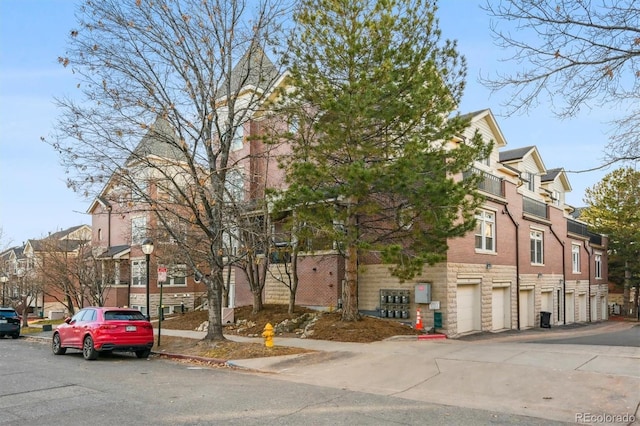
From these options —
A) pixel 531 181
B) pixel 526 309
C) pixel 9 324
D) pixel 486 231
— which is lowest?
pixel 9 324

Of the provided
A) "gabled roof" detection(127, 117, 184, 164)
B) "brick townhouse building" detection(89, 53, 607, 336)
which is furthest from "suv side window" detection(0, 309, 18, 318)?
"gabled roof" detection(127, 117, 184, 164)

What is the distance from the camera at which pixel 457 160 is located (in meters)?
17.1

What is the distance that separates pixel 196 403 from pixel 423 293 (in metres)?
12.4

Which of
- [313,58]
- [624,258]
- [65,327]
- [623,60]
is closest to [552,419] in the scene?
[623,60]

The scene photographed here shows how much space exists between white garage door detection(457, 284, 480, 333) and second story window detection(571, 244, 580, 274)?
17.0 metres

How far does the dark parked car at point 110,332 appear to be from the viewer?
15578 mm

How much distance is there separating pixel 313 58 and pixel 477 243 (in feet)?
36.0

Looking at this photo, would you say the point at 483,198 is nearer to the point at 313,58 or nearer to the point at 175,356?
the point at 313,58

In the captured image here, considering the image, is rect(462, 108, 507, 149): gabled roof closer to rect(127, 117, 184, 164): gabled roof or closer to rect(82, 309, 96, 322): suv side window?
rect(127, 117, 184, 164): gabled roof

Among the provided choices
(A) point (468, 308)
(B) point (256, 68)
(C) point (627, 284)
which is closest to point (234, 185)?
(B) point (256, 68)

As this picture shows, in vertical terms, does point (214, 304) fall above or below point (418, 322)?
above

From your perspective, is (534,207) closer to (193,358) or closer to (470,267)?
(470,267)

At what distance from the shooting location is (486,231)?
23.5 metres

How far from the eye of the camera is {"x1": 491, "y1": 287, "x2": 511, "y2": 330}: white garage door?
24.5 metres
